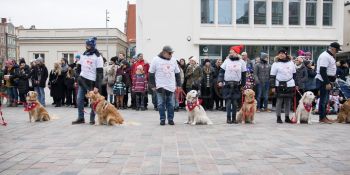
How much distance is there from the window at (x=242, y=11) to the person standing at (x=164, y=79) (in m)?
21.7

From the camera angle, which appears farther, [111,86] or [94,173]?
[111,86]

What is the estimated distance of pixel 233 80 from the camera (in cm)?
1098

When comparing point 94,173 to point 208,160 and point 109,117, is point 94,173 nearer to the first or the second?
point 208,160

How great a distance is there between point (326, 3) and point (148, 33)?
44.4ft

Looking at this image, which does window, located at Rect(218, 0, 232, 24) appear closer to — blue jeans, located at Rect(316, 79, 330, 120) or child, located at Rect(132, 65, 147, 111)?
child, located at Rect(132, 65, 147, 111)

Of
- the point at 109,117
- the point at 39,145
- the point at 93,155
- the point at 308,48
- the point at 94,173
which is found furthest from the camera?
the point at 308,48

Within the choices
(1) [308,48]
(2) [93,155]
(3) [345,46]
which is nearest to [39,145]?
(2) [93,155]

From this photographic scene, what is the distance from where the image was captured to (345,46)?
125ft

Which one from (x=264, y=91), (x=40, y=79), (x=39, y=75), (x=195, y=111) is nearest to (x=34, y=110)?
(x=195, y=111)

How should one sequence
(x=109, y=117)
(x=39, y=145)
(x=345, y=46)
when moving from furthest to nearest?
(x=345, y=46) < (x=109, y=117) < (x=39, y=145)

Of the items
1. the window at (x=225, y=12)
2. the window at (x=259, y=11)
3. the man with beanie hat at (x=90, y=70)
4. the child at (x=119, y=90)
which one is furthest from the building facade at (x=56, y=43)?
the man with beanie hat at (x=90, y=70)

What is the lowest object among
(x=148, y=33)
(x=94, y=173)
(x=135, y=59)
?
(x=94, y=173)

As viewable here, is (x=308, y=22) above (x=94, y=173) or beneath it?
above

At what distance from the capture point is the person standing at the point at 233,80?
431 inches
